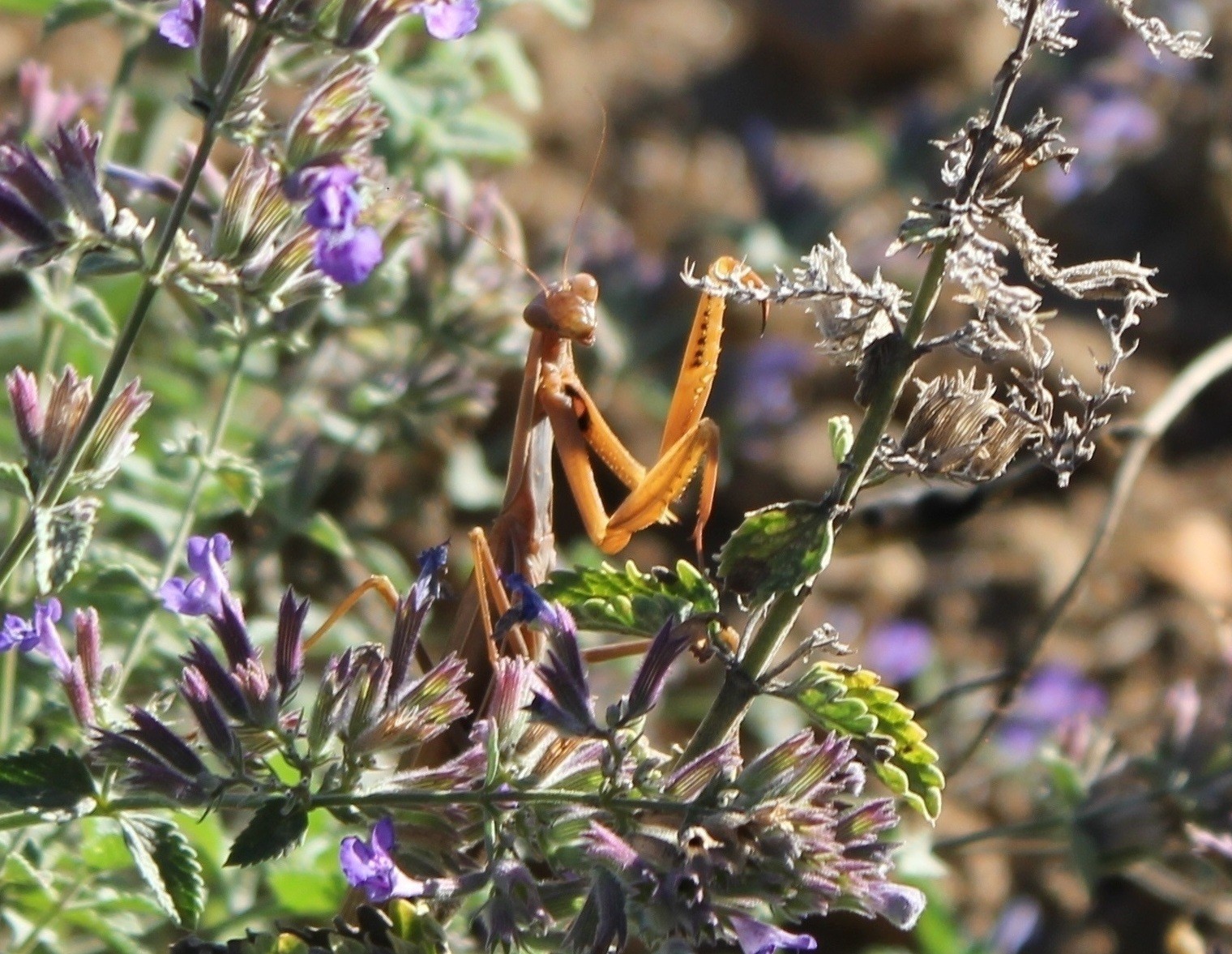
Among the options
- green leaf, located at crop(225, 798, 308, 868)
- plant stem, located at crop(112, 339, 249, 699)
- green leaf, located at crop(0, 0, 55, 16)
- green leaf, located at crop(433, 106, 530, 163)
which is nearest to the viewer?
green leaf, located at crop(225, 798, 308, 868)

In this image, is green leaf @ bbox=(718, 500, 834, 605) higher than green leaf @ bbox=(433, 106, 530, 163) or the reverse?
the reverse

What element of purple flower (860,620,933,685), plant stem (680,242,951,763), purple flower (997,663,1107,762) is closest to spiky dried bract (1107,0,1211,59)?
plant stem (680,242,951,763)

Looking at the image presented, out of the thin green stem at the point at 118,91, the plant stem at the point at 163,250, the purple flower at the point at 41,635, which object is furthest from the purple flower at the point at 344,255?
the thin green stem at the point at 118,91

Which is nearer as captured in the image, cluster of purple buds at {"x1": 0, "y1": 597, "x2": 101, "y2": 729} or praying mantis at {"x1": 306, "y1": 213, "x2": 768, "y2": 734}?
cluster of purple buds at {"x1": 0, "y1": 597, "x2": 101, "y2": 729}

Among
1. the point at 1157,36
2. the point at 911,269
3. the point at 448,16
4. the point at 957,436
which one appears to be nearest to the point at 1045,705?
the point at 911,269

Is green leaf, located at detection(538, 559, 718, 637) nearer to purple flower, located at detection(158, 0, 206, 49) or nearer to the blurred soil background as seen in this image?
purple flower, located at detection(158, 0, 206, 49)

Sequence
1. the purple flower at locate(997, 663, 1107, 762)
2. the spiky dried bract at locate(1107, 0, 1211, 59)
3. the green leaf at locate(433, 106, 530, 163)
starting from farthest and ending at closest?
the purple flower at locate(997, 663, 1107, 762)
the green leaf at locate(433, 106, 530, 163)
the spiky dried bract at locate(1107, 0, 1211, 59)
